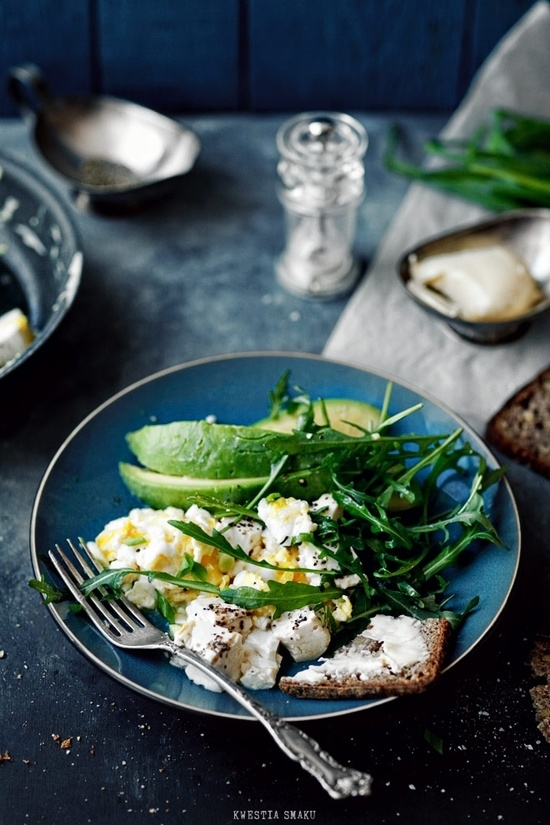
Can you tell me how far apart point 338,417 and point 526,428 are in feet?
1.28

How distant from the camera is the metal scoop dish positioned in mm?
2334

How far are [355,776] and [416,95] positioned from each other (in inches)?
83.5

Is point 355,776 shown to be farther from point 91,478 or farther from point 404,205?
point 404,205

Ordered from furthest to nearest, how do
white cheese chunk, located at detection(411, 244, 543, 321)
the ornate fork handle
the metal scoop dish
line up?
the metal scoop dish → white cheese chunk, located at detection(411, 244, 543, 321) → the ornate fork handle

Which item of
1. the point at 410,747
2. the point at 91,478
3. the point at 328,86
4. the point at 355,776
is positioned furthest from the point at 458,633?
the point at 328,86

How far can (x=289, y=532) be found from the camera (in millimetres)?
1435

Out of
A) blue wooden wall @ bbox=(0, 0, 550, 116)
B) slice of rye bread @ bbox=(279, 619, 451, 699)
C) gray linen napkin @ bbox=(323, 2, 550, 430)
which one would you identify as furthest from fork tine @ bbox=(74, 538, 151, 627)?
blue wooden wall @ bbox=(0, 0, 550, 116)

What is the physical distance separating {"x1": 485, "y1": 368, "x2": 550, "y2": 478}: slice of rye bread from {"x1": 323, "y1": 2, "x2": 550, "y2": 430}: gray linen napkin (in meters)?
0.08

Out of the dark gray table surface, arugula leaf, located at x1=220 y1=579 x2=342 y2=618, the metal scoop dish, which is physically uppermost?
the metal scoop dish

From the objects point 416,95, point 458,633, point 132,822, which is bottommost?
point 132,822

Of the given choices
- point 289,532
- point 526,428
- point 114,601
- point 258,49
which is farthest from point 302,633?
point 258,49

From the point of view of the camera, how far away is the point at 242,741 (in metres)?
1.38

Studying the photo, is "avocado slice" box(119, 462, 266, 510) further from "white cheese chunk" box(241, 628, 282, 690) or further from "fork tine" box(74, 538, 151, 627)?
"white cheese chunk" box(241, 628, 282, 690)

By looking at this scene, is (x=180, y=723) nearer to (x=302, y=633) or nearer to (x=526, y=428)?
(x=302, y=633)
